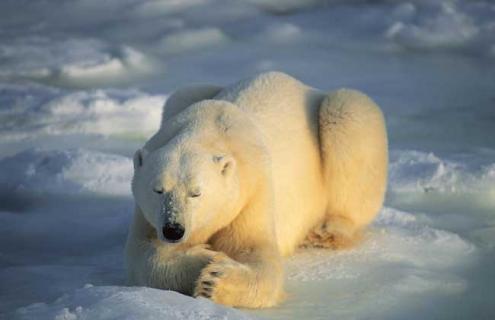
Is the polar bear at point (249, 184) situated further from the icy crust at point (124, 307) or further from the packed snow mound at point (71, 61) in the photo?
the packed snow mound at point (71, 61)

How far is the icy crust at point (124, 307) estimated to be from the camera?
2.33m

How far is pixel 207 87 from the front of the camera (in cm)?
425

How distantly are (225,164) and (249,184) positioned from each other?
219mm

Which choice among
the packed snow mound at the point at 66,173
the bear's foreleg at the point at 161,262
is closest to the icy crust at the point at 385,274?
the bear's foreleg at the point at 161,262

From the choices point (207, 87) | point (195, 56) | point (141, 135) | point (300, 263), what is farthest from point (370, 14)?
point (300, 263)

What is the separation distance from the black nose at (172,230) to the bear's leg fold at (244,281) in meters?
0.16

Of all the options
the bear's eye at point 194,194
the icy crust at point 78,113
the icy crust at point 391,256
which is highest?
the bear's eye at point 194,194

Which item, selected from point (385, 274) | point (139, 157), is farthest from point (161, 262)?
point (385, 274)

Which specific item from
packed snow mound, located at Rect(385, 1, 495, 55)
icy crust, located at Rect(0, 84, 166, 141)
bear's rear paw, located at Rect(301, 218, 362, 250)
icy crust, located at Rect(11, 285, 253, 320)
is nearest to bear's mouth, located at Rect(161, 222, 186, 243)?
icy crust, located at Rect(11, 285, 253, 320)

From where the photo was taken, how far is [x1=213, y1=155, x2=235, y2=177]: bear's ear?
3.01 meters

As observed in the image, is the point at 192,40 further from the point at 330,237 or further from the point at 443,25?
the point at 330,237

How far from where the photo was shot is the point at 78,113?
680 centimetres

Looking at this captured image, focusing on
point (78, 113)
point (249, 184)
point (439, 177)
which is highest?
point (249, 184)

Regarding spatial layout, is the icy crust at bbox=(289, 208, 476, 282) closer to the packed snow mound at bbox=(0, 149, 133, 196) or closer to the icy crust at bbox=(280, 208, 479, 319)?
the icy crust at bbox=(280, 208, 479, 319)
